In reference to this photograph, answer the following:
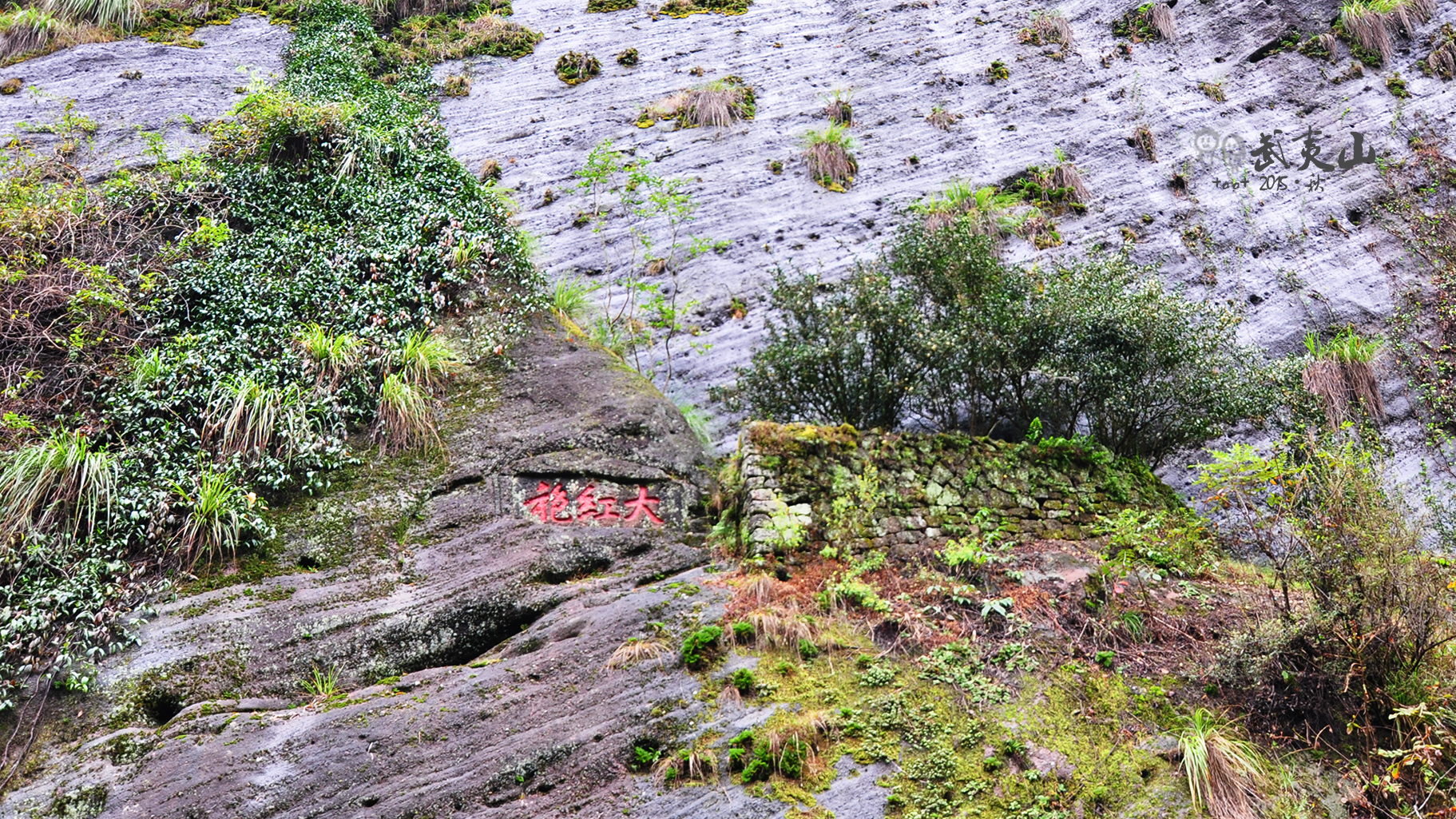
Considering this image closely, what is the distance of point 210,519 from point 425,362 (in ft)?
7.46

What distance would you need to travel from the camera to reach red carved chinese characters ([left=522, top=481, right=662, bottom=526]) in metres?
7.29

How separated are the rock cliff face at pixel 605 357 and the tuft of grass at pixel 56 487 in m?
1.08

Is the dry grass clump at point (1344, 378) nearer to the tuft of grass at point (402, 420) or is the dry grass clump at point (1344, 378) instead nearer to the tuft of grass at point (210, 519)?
the tuft of grass at point (402, 420)

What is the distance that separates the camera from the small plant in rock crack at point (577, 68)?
13.8 m

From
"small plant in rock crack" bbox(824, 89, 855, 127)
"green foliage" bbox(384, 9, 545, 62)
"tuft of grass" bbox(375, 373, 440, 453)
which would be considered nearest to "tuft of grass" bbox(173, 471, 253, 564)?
"tuft of grass" bbox(375, 373, 440, 453)

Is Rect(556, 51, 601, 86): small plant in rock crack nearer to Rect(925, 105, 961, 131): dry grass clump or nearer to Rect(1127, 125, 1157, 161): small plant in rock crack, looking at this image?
Rect(925, 105, 961, 131): dry grass clump

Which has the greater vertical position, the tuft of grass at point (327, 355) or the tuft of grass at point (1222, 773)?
the tuft of grass at point (327, 355)

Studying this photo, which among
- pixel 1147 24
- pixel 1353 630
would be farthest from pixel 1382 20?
pixel 1353 630

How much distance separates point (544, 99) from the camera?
13.4m

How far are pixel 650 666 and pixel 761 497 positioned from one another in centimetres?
173

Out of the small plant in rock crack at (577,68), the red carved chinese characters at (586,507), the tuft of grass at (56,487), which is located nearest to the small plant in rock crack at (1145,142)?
the small plant in rock crack at (577,68)

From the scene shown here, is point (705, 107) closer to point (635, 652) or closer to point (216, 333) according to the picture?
point (216, 333)

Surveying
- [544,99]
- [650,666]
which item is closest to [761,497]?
[650,666]

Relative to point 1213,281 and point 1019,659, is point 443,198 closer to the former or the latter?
point 1019,659
